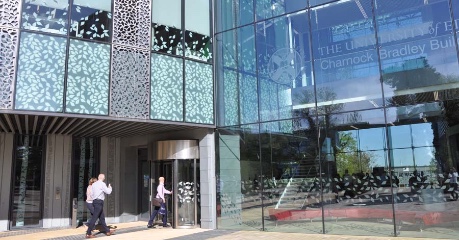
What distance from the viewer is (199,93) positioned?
12.6 metres

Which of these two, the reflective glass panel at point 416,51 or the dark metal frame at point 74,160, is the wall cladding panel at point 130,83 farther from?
the reflective glass panel at point 416,51

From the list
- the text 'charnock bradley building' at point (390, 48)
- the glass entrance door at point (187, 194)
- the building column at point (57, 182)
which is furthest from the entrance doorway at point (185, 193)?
the text 'charnock bradley building' at point (390, 48)

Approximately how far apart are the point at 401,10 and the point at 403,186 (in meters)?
4.61

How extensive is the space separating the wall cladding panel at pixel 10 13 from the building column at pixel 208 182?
6275 millimetres

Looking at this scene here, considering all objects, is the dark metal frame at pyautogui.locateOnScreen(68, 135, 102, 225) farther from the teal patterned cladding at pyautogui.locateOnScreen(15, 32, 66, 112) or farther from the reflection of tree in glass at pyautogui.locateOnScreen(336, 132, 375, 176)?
the reflection of tree in glass at pyautogui.locateOnScreen(336, 132, 375, 176)

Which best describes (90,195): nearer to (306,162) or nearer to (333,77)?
(306,162)

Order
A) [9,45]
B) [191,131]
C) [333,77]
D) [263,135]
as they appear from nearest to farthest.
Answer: [9,45]
[333,77]
[263,135]
[191,131]

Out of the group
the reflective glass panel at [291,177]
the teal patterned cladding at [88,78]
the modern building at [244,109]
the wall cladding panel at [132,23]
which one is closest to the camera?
the modern building at [244,109]

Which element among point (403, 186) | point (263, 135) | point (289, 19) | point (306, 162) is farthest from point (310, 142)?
point (289, 19)

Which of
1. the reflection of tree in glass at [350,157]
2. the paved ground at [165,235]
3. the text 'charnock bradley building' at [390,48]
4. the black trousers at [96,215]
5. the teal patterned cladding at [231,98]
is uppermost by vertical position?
the text 'charnock bradley building' at [390,48]

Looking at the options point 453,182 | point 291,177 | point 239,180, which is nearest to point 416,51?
point 453,182

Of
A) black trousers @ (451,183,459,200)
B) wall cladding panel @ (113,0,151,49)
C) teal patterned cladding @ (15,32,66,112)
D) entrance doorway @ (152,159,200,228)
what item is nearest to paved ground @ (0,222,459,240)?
entrance doorway @ (152,159,200,228)

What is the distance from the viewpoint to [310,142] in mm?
11141

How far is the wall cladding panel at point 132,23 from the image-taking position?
37.0 feet
